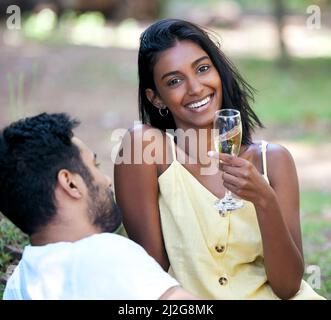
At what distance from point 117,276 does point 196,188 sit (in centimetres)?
93

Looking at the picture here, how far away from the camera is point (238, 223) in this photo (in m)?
3.18

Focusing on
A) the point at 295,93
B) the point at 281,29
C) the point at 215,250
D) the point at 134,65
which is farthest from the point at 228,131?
the point at 281,29

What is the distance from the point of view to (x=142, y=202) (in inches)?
129

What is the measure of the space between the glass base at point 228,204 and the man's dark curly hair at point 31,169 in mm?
680

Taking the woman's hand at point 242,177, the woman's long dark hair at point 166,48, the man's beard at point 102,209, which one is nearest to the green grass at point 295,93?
the woman's long dark hair at point 166,48

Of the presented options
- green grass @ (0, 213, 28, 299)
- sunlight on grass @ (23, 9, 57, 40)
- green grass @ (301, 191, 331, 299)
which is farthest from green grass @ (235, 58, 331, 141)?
green grass @ (0, 213, 28, 299)

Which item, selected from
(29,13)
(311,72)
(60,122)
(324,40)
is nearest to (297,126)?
(311,72)

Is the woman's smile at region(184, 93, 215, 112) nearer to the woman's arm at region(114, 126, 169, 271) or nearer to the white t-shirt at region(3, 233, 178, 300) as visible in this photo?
the woman's arm at region(114, 126, 169, 271)

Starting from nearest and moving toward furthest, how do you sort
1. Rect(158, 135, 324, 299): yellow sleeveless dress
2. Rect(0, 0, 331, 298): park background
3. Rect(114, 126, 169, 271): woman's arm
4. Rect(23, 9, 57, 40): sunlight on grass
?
Rect(158, 135, 324, 299): yellow sleeveless dress < Rect(114, 126, 169, 271): woman's arm < Rect(0, 0, 331, 298): park background < Rect(23, 9, 57, 40): sunlight on grass

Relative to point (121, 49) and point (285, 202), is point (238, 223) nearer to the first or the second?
point (285, 202)

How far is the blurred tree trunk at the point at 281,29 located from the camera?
520 inches

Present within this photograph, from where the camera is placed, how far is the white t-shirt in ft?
7.94

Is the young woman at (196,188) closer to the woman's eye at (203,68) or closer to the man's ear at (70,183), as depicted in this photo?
the woman's eye at (203,68)

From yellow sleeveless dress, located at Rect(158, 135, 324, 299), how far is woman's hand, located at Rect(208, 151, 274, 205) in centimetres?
38
